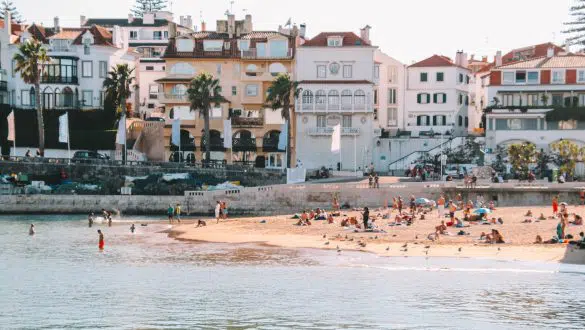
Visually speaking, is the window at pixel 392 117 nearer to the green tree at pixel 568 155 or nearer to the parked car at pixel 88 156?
the green tree at pixel 568 155

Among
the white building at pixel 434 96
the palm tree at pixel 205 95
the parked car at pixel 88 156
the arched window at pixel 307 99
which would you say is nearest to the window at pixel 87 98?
the parked car at pixel 88 156

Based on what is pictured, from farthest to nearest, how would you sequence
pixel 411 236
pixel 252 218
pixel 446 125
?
pixel 446 125
pixel 252 218
pixel 411 236

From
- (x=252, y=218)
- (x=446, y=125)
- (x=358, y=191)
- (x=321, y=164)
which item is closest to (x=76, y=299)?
(x=252, y=218)

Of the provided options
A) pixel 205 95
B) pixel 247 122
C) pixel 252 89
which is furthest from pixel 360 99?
pixel 205 95

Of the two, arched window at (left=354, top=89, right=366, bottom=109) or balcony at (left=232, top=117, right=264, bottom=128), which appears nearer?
arched window at (left=354, top=89, right=366, bottom=109)

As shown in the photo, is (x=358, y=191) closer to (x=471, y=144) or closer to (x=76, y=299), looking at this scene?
(x=471, y=144)

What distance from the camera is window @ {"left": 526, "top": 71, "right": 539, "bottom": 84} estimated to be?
9506cm

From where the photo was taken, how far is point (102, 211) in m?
80.1

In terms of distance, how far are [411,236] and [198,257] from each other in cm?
1226

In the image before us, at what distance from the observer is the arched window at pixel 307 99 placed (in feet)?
315

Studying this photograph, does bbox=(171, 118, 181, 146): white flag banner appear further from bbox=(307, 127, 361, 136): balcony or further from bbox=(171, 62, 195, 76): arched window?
bbox=(307, 127, 361, 136): balcony

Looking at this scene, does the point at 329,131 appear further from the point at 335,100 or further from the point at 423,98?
the point at 423,98

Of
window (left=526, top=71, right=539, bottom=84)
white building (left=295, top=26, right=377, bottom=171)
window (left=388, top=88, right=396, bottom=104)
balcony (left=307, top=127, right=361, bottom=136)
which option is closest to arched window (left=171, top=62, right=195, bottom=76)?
white building (left=295, top=26, right=377, bottom=171)

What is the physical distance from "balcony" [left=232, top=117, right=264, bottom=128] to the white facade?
12.4 m
